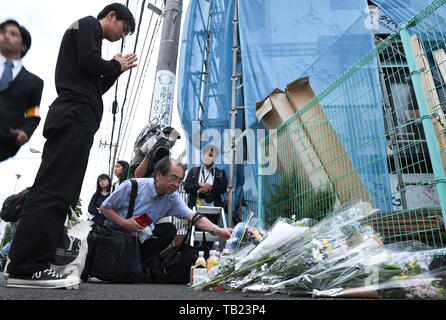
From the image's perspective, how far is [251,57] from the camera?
4.32 m

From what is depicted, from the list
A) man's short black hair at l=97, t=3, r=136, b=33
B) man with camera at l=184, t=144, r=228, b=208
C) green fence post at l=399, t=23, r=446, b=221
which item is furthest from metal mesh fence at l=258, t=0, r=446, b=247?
man's short black hair at l=97, t=3, r=136, b=33

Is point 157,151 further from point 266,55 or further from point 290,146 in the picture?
point 266,55

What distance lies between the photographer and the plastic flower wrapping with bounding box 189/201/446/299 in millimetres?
1371

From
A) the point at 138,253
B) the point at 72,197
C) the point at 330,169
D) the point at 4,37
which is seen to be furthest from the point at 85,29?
the point at 330,169

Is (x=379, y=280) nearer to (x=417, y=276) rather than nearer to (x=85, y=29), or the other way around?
(x=417, y=276)

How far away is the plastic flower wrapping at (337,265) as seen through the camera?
1371 mm

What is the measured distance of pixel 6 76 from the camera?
3.56 feet

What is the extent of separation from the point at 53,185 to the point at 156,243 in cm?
158

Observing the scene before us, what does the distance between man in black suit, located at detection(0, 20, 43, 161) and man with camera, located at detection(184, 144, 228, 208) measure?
2588 millimetres

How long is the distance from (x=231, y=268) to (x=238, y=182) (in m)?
2.75

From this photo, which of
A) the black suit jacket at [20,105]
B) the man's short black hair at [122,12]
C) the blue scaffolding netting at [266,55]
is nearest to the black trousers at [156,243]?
the blue scaffolding netting at [266,55]

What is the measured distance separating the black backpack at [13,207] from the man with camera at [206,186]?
5.27ft

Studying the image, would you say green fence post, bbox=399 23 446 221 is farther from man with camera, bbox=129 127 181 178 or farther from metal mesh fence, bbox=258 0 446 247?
man with camera, bbox=129 127 181 178

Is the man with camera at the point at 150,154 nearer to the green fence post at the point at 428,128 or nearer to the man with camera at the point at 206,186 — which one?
the man with camera at the point at 206,186
